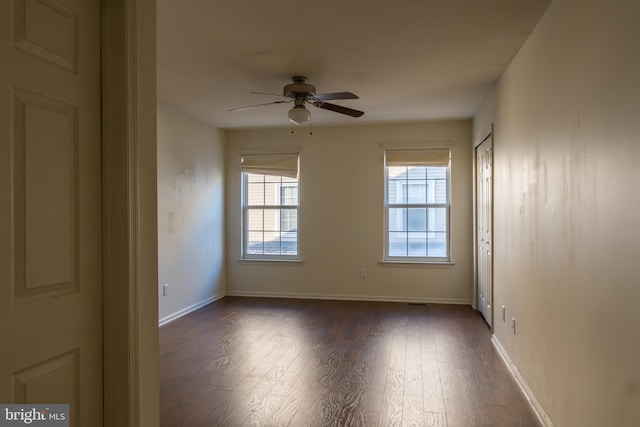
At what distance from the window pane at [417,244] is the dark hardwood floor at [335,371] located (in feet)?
3.27

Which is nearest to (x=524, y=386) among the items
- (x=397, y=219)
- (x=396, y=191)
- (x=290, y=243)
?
(x=397, y=219)

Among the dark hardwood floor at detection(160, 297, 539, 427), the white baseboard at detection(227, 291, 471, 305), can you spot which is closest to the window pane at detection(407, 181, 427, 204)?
the white baseboard at detection(227, 291, 471, 305)

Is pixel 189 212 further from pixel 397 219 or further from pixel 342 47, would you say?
pixel 342 47

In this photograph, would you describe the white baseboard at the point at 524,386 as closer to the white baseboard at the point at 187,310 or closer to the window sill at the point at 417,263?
the window sill at the point at 417,263

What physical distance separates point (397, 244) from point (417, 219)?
452 millimetres

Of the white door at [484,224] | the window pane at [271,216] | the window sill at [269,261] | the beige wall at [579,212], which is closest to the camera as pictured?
the beige wall at [579,212]

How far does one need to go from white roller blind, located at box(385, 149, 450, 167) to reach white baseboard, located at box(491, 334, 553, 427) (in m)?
2.70

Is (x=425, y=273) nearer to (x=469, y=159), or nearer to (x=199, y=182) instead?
(x=469, y=159)

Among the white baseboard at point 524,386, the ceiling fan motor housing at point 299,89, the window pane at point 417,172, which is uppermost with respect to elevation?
the ceiling fan motor housing at point 299,89

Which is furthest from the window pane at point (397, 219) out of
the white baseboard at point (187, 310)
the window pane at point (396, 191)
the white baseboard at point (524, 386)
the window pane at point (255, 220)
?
the white baseboard at point (187, 310)

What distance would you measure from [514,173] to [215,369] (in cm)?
282

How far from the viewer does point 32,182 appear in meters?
1.41

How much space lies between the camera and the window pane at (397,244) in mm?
6395

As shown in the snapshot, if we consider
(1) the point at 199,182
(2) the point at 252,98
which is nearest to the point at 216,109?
(2) the point at 252,98
